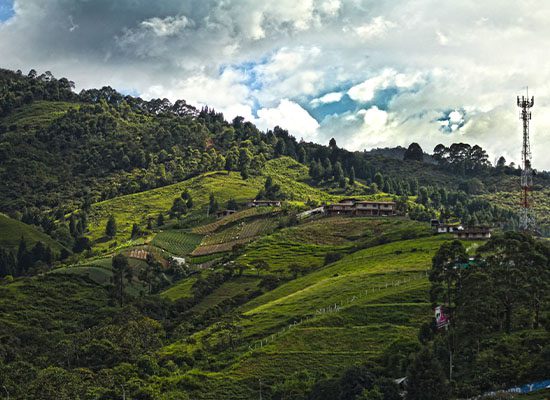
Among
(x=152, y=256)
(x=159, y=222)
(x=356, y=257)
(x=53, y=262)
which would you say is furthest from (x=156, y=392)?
(x=159, y=222)

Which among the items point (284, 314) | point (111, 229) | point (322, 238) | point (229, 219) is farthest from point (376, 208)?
point (284, 314)

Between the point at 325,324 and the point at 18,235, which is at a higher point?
the point at 18,235

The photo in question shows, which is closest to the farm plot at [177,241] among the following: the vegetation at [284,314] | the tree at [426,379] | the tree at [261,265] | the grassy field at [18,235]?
the vegetation at [284,314]

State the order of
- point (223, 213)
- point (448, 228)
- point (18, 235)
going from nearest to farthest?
1. point (448, 228)
2. point (18, 235)
3. point (223, 213)

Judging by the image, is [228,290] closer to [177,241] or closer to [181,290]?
[181,290]

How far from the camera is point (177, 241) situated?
17550cm

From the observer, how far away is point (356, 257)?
131000 mm

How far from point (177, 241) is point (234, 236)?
13.1 m

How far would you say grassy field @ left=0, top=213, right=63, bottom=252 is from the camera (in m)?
182

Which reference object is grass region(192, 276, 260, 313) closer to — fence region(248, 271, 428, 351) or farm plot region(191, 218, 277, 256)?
farm plot region(191, 218, 277, 256)

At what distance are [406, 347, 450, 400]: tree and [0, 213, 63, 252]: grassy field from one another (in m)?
134

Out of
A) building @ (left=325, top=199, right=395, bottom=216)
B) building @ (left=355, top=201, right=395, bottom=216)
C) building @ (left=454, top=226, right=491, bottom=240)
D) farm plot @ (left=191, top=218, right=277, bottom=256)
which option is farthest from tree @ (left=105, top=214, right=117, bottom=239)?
building @ (left=454, top=226, right=491, bottom=240)

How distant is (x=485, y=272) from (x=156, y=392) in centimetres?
3526

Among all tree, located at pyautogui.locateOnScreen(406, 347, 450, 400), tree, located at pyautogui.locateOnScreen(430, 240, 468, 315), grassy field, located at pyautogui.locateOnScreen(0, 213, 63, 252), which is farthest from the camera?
grassy field, located at pyautogui.locateOnScreen(0, 213, 63, 252)
